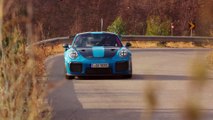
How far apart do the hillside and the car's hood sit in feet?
108

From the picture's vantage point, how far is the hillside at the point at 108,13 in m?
49.1

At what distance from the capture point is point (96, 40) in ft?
50.3

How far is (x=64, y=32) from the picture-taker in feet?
157

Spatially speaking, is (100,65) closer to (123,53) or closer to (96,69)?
(96,69)

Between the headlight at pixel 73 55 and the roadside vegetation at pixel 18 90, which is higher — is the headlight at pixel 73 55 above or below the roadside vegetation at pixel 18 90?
below

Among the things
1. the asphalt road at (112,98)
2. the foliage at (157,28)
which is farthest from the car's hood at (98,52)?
the foliage at (157,28)

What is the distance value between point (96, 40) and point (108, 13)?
122 feet

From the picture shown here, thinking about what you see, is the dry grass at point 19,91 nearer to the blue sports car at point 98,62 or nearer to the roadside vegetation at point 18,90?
the roadside vegetation at point 18,90

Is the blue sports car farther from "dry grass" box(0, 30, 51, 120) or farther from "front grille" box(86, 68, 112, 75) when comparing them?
"dry grass" box(0, 30, 51, 120)

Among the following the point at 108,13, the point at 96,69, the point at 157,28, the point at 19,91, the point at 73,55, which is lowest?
the point at 157,28

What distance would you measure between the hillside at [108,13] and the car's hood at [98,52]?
3303cm

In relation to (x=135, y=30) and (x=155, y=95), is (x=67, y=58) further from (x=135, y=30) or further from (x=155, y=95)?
(x=135, y=30)

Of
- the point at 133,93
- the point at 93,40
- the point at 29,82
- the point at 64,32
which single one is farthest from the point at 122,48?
the point at 64,32

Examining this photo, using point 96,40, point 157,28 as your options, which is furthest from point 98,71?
point 157,28
